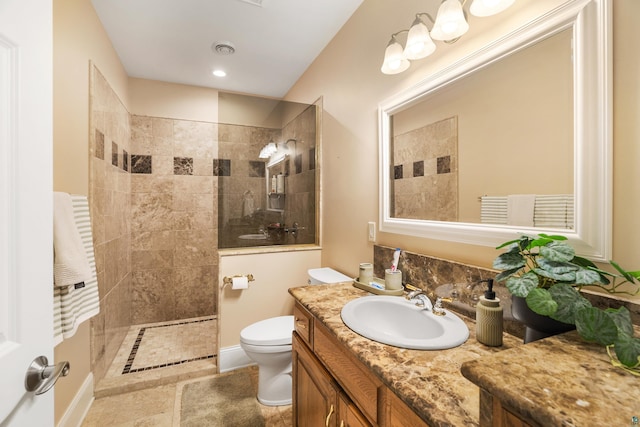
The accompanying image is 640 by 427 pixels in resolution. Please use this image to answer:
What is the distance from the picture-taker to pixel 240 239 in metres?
2.29

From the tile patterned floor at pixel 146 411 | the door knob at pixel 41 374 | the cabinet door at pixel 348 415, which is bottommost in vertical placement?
the tile patterned floor at pixel 146 411

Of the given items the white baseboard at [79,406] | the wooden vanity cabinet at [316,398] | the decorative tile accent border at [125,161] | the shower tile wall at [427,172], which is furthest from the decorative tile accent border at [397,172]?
the decorative tile accent border at [125,161]

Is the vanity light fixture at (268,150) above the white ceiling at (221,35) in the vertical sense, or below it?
below

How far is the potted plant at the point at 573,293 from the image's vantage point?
52 cm

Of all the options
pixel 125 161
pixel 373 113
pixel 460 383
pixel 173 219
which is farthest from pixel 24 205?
pixel 173 219

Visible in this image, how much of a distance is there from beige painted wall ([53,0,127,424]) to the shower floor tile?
0.32m

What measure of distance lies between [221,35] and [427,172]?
6.17ft

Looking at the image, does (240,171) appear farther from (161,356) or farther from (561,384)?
(561,384)

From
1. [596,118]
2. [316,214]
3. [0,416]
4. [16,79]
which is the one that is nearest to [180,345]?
[316,214]

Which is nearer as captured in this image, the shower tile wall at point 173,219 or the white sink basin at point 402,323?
the white sink basin at point 402,323

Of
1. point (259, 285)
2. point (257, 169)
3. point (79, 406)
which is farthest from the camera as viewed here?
point (257, 169)

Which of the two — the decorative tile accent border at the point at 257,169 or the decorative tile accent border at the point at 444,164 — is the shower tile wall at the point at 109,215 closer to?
the decorative tile accent border at the point at 257,169

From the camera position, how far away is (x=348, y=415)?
877 mm

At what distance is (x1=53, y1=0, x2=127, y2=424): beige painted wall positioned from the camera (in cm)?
139
